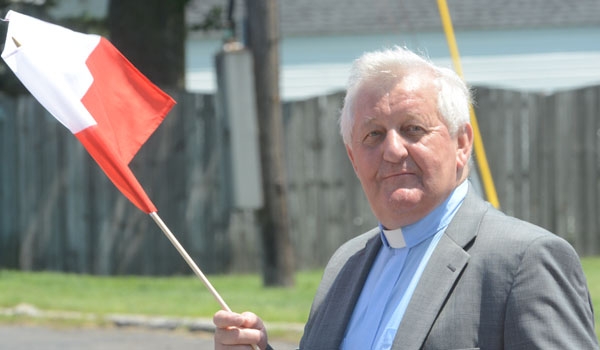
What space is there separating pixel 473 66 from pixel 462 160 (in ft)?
68.9

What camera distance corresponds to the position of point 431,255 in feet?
9.29

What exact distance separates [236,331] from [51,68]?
99cm

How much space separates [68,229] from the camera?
13.4 metres

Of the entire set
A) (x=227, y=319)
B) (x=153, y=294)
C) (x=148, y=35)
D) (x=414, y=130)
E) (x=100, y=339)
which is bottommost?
(x=153, y=294)

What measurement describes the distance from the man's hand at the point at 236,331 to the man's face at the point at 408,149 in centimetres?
50

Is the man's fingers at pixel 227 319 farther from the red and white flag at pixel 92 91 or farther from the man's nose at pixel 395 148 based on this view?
the man's nose at pixel 395 148

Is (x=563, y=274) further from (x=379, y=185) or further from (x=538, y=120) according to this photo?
(x=538, y=120)

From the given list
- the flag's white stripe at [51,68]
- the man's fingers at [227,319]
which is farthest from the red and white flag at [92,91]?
the man's fingers at [227,319]

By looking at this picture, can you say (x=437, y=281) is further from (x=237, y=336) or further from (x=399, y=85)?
(x=237, y=336)

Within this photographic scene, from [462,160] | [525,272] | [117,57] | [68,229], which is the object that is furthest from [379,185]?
[68,229]

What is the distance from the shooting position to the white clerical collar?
2.91m

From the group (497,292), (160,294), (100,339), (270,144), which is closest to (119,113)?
(497,292)

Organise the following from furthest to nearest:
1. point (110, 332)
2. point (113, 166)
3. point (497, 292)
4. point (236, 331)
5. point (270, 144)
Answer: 1. point (270, 144)
2. point (110, 332)
3. point (113, 166)
4. point (236, 331)
5. point (497, 292)

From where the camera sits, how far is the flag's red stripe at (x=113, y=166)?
326 cm
